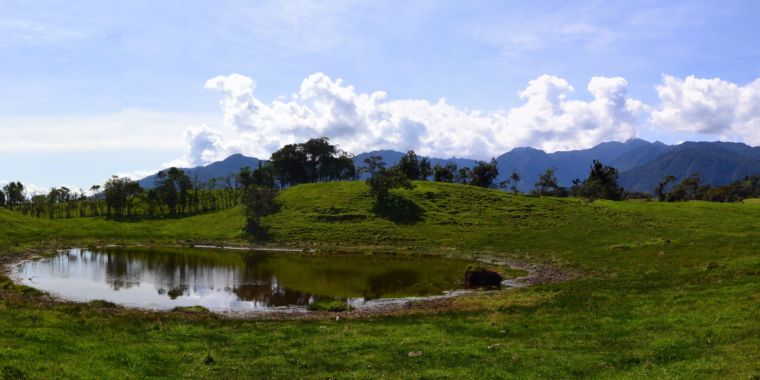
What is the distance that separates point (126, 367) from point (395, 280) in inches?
1755

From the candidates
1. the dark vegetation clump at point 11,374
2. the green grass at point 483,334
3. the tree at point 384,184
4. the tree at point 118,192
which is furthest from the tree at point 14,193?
the dark vegetation clump at point 11,374

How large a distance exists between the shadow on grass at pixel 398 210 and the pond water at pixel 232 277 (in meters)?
37.2

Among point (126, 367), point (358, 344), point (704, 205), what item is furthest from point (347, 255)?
point (704, 205)

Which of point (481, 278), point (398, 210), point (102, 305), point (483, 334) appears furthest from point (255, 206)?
point (483, 334)

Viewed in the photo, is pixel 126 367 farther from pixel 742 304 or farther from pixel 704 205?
pixel 704 205

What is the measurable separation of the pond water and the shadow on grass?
37237mm

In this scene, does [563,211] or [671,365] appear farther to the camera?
[563,211]

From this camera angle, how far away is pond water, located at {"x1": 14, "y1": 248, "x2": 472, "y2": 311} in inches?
2012

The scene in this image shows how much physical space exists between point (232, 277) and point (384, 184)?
81.9m

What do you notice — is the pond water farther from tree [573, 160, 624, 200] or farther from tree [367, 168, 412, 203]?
tree [573, 160, 624, 200]

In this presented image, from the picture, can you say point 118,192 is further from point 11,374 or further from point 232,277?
point 11,374

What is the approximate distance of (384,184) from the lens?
144 m

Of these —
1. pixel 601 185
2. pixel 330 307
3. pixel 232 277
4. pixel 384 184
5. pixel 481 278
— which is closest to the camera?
pixel 330 307

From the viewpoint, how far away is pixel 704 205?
123125mm
